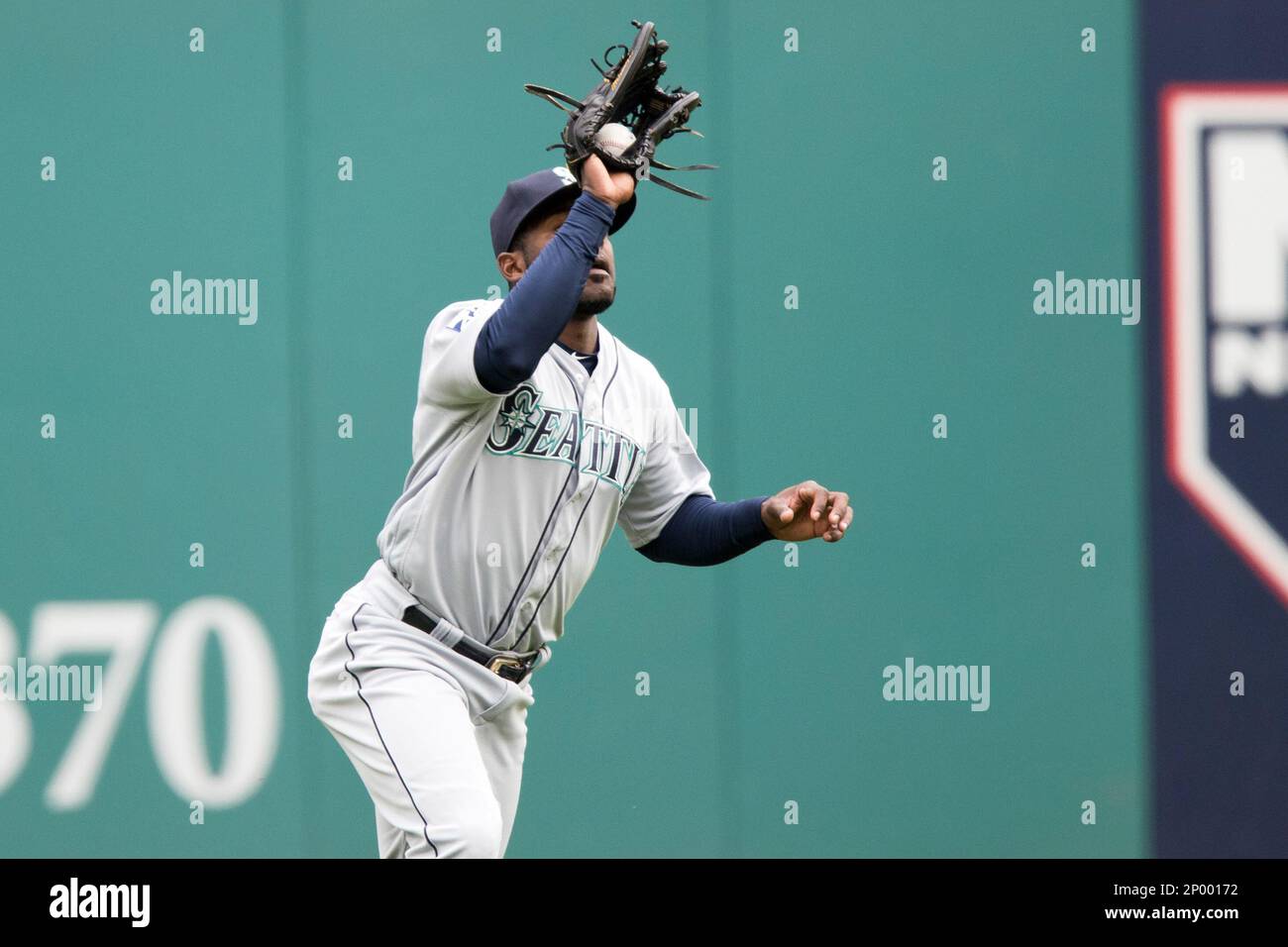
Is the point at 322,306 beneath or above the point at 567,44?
beneath

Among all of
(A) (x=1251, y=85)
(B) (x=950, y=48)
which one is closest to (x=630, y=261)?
(B) (x=950, y=48)

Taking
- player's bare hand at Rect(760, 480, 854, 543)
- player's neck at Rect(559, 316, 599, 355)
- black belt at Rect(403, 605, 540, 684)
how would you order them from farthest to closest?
player's neck at Rect(559, 316, 599, 355)
black belt at Rect(403, 605, 540, 684)
player's bare hand at Rect(760, 480, 854, 543)

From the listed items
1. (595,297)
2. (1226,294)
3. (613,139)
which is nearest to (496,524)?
(595,297)

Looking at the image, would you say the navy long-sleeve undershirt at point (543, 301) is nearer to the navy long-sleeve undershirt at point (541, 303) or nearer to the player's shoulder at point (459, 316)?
the navy long-sleeve undershirt at point (541, 303)

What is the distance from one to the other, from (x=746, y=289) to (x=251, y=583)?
1727 millimetres

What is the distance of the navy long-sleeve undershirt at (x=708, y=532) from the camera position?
3732 mm

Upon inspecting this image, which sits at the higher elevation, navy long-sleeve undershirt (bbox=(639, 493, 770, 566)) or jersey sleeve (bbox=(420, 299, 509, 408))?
jersey sleeve (bbox=(420, 299, 509, 408))

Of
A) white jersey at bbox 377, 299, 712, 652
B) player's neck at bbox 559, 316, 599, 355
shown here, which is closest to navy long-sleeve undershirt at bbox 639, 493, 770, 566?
white jersey at bbox 377, 299, 712, 652

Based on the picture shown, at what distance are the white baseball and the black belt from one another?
105 centimetres

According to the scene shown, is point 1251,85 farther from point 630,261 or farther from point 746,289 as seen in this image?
point 630,261

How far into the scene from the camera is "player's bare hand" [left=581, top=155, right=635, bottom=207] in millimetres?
3168

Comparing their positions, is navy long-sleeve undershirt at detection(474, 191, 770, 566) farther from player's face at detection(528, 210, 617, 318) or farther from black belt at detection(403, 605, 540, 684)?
black belt at detection(403, 605, 540, 684)

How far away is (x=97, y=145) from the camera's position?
4848 millimetres

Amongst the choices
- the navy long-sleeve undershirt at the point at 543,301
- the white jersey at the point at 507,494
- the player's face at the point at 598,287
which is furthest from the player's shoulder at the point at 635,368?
the navy long-sleeve undershirt at the point at 543,301
